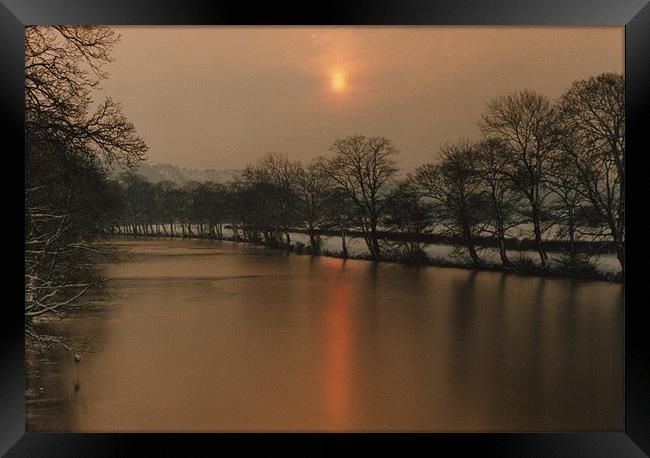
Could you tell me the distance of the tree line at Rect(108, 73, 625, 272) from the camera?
13.5ft

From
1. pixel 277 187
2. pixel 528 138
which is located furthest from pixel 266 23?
pixel 528 138

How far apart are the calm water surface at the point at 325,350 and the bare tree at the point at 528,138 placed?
1.50ft

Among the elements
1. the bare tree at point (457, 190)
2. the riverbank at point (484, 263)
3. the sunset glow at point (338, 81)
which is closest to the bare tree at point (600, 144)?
the riverbank at point (484, 263)

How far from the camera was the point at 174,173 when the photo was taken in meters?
4.08

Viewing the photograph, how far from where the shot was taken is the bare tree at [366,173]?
410 centimetres

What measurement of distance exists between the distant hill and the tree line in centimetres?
4

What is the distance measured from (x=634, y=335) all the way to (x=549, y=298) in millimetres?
507

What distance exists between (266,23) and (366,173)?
38.7 inches

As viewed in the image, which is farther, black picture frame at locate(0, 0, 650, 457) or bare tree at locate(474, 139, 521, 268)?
bare tree at locate(474, 139, 521, 268)

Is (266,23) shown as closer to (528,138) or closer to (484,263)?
(528,138)

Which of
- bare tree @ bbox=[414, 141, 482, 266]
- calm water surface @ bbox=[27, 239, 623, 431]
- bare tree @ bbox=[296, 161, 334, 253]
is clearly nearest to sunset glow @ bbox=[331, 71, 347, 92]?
bare tree @ bbox=[296, 161, 334, 253]

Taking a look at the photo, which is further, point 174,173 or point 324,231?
point 324,231

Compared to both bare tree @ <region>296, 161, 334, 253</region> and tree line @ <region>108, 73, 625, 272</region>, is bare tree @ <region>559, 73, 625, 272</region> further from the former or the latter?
bare tree @ <region>296, 161, 334, 253</region>

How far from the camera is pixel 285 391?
4062 mm
